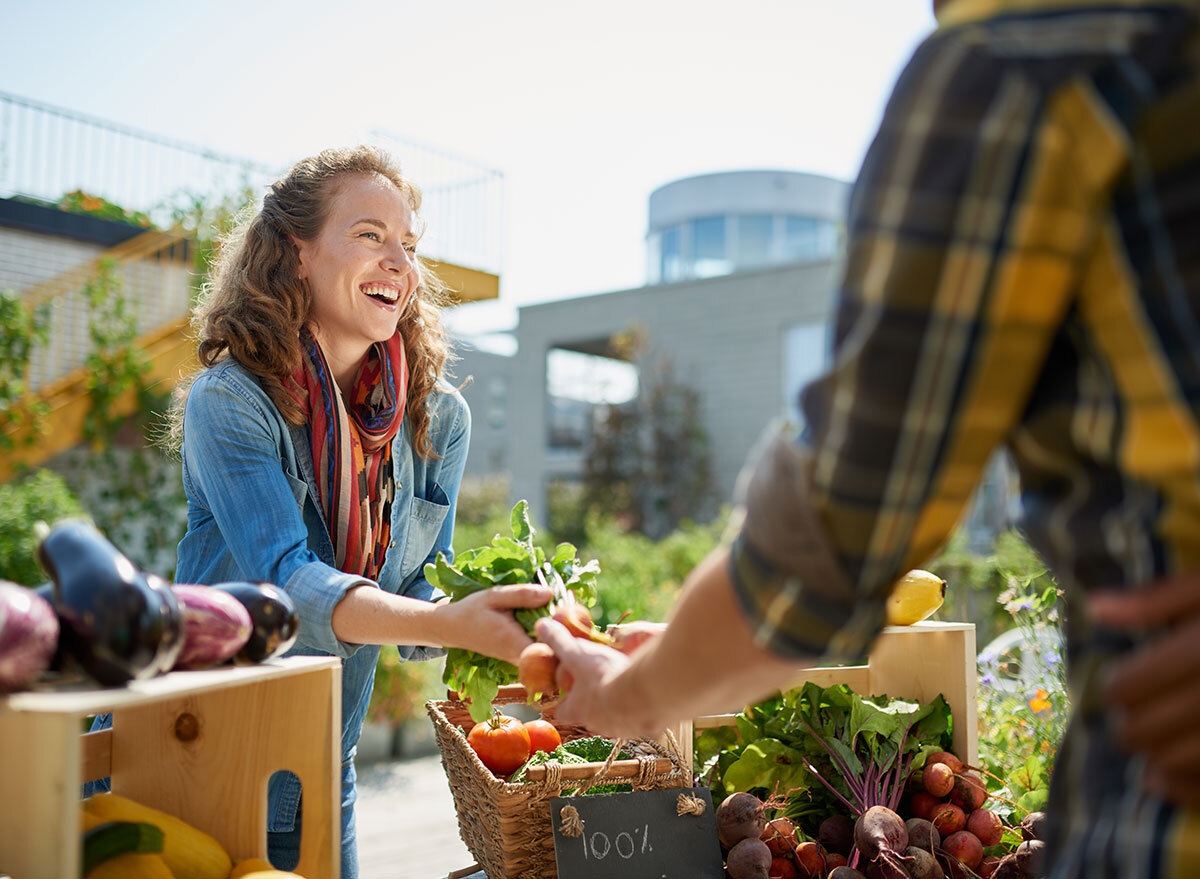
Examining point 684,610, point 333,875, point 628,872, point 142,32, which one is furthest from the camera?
point 142,32

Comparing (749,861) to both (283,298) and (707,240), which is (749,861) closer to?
(283,298)

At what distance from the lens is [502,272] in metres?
11.2

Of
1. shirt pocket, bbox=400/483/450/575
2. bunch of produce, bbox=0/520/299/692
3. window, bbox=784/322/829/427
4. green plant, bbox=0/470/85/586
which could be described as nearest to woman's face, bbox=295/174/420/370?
shirt pocket, bbox=400/483/450/575

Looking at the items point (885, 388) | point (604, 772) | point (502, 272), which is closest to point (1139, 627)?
point (885, 388)

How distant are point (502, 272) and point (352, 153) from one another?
9.11m

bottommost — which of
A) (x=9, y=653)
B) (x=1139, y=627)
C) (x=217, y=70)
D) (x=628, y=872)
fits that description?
(x=628, y=872)

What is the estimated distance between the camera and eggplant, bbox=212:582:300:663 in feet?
4.41

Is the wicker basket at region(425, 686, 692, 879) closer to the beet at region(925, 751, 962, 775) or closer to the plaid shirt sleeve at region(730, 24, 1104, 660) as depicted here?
the beet at region(925, 751, 962, 775)

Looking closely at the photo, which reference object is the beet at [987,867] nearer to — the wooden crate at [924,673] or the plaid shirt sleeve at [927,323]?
the wooden crate at [924,673]

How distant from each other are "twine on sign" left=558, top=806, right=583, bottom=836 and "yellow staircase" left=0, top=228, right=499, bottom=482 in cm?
740

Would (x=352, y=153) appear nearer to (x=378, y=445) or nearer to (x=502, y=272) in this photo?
(x=378, y=445)

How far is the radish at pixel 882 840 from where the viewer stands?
1898 mm

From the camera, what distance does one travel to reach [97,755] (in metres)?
1.48

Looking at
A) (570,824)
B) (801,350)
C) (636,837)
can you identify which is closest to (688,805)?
(636,837)
